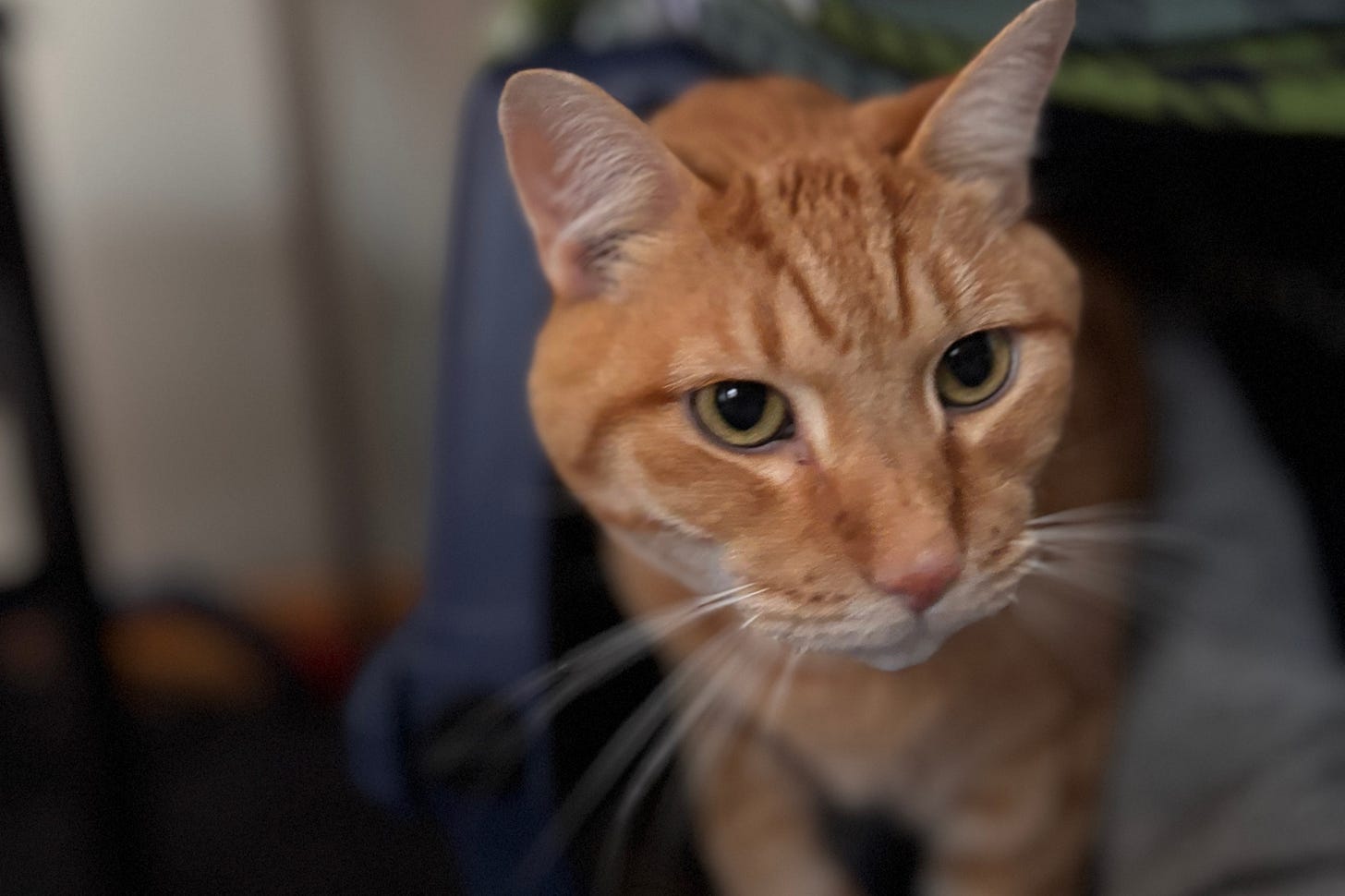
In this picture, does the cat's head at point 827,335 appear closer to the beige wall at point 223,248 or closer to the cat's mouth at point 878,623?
the cat's mouth at point 878,623

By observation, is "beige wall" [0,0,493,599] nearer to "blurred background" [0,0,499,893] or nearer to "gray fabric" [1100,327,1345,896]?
"blurred background" [0,0,499,893]

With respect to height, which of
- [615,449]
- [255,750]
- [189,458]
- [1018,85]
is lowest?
[255,750]

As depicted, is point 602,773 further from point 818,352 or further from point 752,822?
point 818,352

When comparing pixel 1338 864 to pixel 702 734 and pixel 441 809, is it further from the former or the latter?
pixel 441 809

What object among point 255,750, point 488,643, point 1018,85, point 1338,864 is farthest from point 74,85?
point 1338,864

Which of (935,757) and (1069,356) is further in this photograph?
(935,757)

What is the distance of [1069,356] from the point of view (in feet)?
1.57

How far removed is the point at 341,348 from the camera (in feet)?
5.09

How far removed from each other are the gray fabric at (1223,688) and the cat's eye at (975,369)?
37 centimetres

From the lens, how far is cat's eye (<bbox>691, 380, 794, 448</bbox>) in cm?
43

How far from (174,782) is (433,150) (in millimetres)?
941

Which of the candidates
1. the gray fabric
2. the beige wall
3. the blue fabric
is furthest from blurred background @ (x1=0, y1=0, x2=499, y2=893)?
the gray fabric

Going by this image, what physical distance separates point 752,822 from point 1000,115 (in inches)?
17.2

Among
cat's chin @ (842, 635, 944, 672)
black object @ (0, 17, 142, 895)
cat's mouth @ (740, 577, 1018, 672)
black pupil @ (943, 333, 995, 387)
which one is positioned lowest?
black object @ (0, 17, 142, 895)
